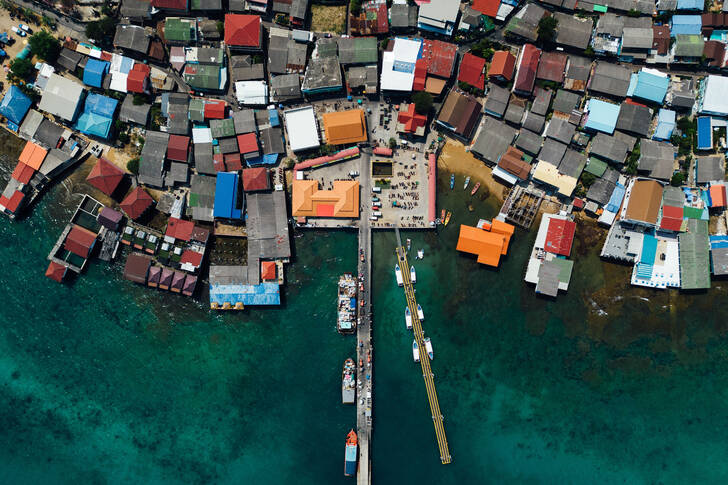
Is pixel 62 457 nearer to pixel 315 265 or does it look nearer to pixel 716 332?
pixel 315 265

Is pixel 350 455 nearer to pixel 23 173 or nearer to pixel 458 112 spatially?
pixel 458 112

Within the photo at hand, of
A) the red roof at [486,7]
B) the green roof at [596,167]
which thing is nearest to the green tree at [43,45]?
the red roof at [486,7]

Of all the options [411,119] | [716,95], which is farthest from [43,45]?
[716,95]

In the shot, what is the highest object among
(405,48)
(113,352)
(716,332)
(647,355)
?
(405,48)

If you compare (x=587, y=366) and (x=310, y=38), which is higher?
(x=310, y=38)

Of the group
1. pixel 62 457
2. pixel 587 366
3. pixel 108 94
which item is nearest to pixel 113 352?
pixel 62 457

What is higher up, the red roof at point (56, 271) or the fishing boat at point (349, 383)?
the red roof at point (56, 271)

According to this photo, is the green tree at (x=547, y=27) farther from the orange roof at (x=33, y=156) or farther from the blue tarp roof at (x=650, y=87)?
the orange roof at (x=33, y=156)
